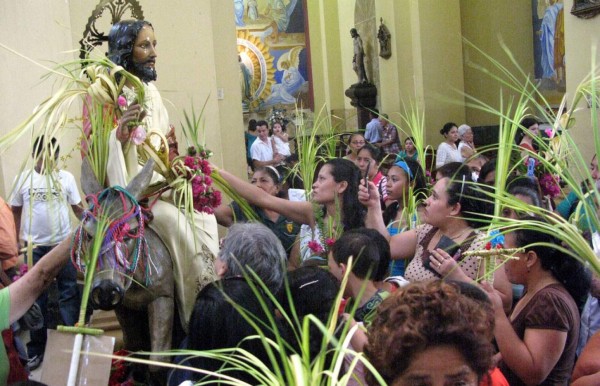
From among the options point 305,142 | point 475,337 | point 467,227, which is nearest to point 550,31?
point 305,142

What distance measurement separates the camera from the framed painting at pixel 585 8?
9875 mm

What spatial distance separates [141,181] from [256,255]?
0.98 metres

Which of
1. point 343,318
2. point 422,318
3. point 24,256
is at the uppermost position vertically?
point 422,318

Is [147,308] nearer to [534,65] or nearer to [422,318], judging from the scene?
[422,318]

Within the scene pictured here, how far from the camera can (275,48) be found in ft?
77.9

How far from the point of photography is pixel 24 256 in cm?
688

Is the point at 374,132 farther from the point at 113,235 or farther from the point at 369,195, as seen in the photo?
the point at 113,235

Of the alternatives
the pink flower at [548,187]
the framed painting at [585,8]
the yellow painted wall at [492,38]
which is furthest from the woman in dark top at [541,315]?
the yellow painted wall at [492,38]

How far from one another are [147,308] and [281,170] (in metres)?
3.48

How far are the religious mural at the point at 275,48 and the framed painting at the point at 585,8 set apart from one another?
1366 cm

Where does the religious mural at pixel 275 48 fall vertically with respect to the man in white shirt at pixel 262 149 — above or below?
above

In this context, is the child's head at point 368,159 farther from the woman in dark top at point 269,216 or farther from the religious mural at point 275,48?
the religious mural at point 275,48

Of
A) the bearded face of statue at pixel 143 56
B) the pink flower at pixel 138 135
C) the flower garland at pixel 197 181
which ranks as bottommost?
the flower garland at pixel 197 181

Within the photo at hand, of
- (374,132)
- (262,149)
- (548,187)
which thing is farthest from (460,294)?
(374,132)
